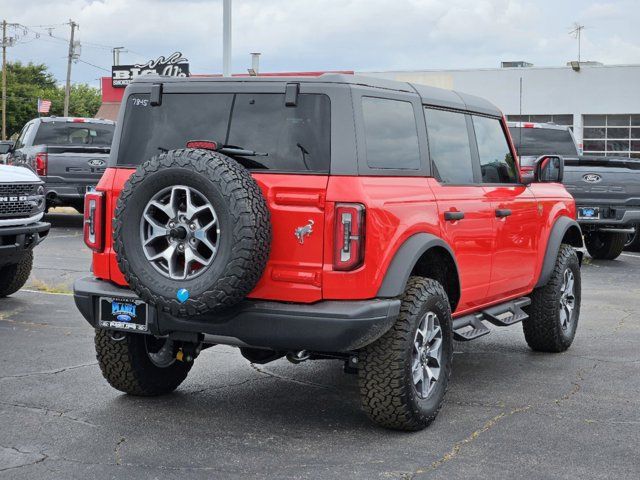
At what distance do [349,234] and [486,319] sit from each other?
2.12m

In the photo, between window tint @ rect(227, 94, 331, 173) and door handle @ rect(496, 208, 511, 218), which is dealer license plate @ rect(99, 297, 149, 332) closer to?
window tint @ rect(227, 94, 331, 173)

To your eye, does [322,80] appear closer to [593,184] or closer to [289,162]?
[289,162]

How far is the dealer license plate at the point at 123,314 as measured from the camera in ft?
18.5

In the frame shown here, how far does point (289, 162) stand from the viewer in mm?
5445

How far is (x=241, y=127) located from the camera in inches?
222

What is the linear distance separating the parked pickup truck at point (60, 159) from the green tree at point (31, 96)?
244ft

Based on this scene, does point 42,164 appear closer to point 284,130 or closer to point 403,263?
point 284,130

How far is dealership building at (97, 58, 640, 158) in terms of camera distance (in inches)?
1860

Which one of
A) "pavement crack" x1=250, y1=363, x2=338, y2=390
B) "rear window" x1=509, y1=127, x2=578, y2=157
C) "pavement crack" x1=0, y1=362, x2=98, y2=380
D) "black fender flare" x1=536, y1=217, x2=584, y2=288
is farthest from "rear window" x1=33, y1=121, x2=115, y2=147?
"black fender flare" x1=536, y1=217, x2=584, y2=288

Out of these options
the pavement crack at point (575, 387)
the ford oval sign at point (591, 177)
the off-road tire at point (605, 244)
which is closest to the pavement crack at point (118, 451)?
the pavement crack at point (575, 387)

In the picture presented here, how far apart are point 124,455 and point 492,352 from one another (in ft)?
12.6

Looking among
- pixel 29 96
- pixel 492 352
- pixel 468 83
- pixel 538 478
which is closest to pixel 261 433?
pixel 538 478

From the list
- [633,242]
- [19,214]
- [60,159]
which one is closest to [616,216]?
[633,242]

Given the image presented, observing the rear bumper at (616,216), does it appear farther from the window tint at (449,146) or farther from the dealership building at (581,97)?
the dealership building at (581,97)
